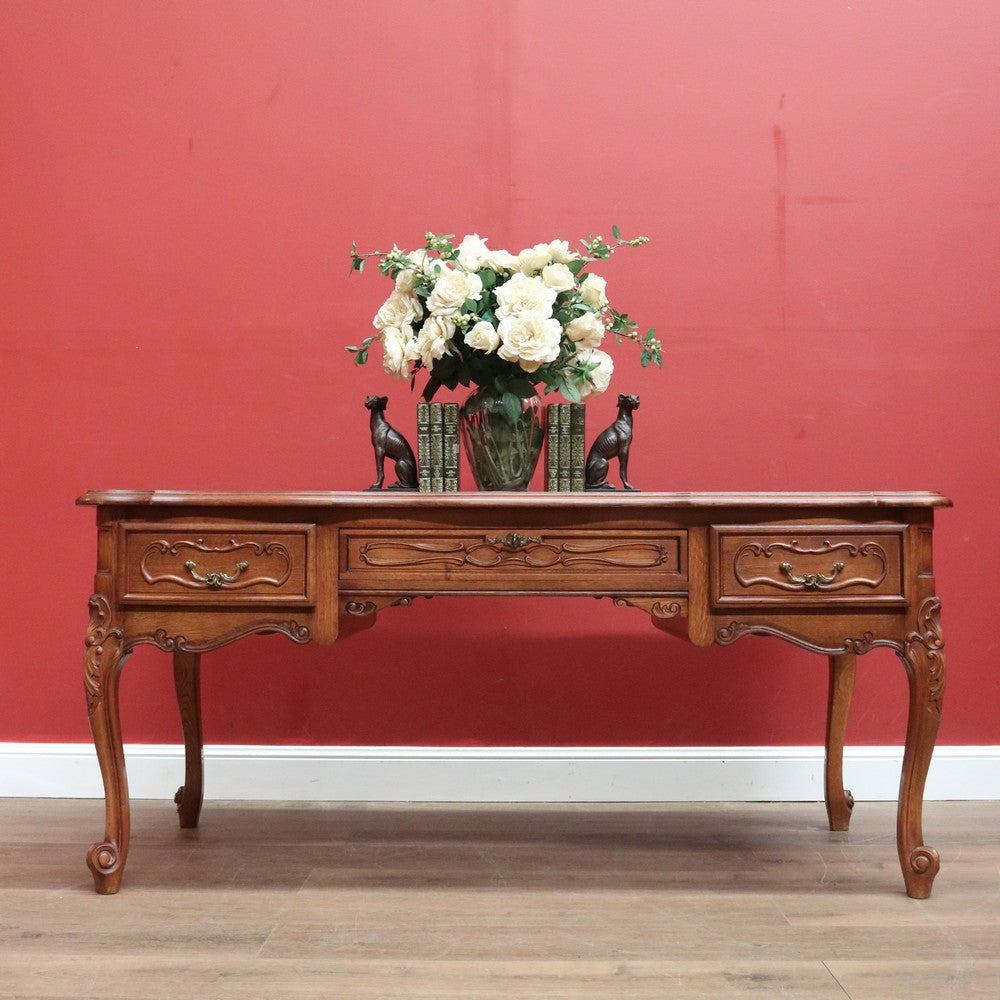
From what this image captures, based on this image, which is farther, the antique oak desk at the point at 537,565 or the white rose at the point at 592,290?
the white rose at the point at 592,290

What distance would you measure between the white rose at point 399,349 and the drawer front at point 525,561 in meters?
0.36

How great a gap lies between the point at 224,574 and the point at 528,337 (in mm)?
737

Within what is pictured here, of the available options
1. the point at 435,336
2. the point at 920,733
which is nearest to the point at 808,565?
the point at 920,733

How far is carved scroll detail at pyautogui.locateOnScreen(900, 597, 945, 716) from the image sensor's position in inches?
73.1

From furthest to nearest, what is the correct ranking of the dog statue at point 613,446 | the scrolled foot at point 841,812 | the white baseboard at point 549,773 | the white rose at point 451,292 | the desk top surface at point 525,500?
the white baseboard at point 549,773, the scrolled foot at point 841,812, the dog statue at point 613,446, the white rose at point 451,292, the desk top surface at point 525,500

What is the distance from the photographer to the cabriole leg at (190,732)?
7.62 feet

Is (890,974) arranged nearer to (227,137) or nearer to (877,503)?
(877,503)

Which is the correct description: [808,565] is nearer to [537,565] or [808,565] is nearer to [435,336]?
[537,565]

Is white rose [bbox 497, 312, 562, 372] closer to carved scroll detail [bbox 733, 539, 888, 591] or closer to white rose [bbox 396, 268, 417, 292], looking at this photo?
white rose [bbox 396, 268, 417, 292]

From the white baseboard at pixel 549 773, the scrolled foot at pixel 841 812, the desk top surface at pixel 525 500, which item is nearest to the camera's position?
the desk top surface at pixel 525 500

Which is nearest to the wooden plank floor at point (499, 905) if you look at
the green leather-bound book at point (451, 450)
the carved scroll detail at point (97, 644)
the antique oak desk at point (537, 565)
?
the antique oak desk at point (537, 565)

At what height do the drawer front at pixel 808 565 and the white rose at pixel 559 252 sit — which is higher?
the white rose at pixel 559 252

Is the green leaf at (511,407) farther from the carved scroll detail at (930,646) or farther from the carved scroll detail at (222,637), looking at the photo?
the carved scroll detail at (930,646)

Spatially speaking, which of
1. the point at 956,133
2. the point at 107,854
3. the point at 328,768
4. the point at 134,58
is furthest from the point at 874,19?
the point at 107,854
